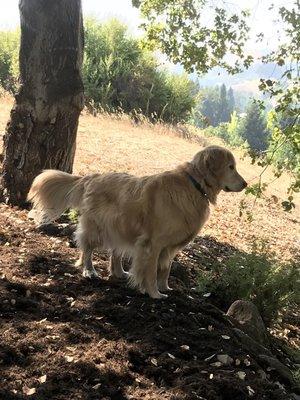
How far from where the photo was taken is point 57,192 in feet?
17.7

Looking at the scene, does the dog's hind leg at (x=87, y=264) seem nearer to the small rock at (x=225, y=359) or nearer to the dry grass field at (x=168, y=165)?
the small rock at (x=225, y=359)

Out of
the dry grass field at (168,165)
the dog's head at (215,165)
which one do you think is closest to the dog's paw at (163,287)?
the dog's head at (215,165)

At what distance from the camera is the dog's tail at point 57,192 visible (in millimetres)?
5348

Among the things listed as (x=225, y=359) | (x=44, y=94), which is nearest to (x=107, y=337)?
(x=225, y=359)

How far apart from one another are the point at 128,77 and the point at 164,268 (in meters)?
20.7

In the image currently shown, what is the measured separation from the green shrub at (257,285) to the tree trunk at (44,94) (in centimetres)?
282

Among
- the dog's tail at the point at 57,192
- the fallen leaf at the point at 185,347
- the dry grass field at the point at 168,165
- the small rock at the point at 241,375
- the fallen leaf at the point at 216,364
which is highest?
the dog's tail at the point at 57,192

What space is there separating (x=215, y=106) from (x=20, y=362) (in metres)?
174

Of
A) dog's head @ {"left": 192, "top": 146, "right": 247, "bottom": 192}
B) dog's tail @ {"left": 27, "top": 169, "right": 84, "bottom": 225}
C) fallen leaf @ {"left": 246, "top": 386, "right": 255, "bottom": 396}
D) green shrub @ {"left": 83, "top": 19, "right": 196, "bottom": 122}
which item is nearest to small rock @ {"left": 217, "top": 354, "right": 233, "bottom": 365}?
fallen leaf @ {"left": 246, "top": 386, "right": 255, "bottom": 396}

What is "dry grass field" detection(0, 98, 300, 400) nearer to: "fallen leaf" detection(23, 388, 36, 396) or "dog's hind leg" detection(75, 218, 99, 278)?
"fallen leaf" detection(23, 388, 36, 396)

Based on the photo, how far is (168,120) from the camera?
24641 mm

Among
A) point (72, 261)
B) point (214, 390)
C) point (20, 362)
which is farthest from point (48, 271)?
point (214, 390)

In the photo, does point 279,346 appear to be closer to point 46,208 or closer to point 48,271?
point 48,271

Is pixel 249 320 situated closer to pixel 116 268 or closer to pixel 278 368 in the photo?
pixel 278 368
